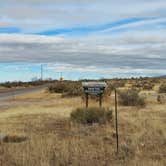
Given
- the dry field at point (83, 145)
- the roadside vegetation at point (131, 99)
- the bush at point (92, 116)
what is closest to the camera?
the dry field at point (83, 145)

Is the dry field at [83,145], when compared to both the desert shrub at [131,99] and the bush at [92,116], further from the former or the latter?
the desert shrub at [131,99]

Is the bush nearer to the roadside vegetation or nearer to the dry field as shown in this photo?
the dry field

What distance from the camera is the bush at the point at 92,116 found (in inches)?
778

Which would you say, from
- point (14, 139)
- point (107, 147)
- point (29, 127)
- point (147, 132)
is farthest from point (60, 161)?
point (29, 127)

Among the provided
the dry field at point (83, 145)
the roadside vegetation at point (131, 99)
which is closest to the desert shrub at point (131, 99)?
the roadside vegetation at point (131, 99)

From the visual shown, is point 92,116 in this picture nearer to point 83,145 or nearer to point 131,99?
point 83,145

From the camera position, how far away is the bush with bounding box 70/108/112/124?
19.8 metres

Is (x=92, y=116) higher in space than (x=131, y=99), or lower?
lower

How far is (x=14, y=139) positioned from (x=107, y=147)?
3234 mm

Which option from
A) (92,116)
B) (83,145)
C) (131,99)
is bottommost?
(83,145)

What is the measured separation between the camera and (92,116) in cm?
2003

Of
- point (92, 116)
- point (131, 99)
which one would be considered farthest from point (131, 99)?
A: point (92, 116)

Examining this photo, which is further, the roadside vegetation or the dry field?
the roadside vegetation

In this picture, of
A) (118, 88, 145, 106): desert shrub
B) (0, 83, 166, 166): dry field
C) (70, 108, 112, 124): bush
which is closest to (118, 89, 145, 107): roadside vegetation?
(118, 88, 145, 106): desert shrub
